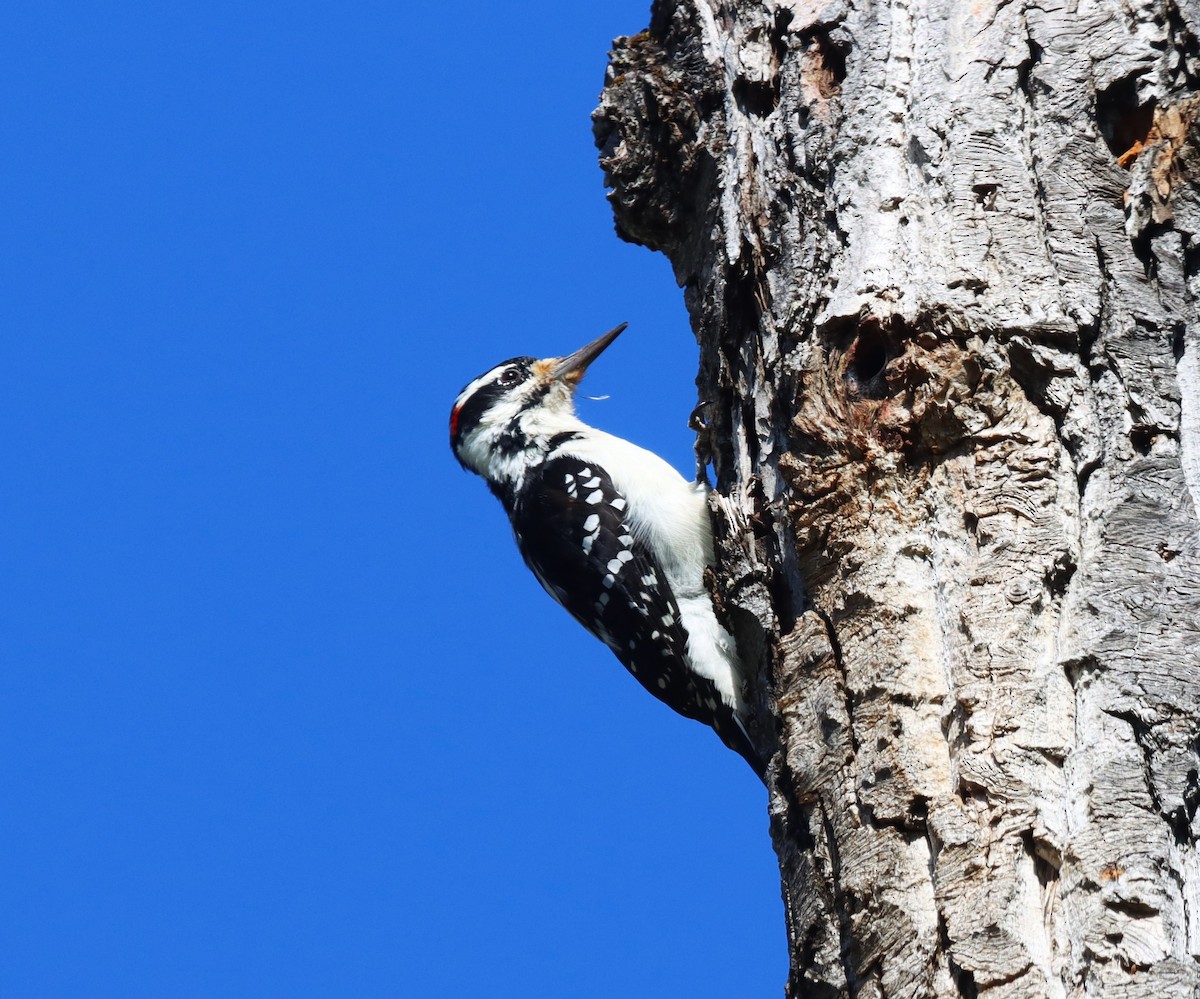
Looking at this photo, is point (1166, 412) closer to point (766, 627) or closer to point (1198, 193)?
point (1198, 193)

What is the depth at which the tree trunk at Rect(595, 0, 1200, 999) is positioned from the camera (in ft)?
7.62

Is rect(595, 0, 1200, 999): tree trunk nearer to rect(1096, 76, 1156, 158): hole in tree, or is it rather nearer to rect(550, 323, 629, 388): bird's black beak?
rect(1096, 76, 1156, 158): hole in tree

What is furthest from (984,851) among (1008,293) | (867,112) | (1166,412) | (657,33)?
(657,33)

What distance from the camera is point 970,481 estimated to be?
2.78m

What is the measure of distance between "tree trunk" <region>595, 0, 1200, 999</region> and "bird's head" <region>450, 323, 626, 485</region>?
189 cm

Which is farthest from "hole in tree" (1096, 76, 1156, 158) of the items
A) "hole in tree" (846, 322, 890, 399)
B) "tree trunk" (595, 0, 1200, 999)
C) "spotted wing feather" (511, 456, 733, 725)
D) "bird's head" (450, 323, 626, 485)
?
"bird's head" (450, 323, 626, 485)

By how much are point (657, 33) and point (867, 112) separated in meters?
1.00

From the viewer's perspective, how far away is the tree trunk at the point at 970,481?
232 cm

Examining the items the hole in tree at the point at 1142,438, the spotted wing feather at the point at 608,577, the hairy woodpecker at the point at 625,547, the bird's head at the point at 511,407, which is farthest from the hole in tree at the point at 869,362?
the bird's head at the point at 511,407

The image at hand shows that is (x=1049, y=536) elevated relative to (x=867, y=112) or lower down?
lower down

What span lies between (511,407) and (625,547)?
3.80 feet

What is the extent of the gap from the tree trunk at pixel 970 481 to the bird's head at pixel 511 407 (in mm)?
1892

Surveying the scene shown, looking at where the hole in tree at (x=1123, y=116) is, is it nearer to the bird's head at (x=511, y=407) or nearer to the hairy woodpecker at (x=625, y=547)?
the hairy woodpecker at (x=625, y=547)

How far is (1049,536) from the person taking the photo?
2615 millimetres
